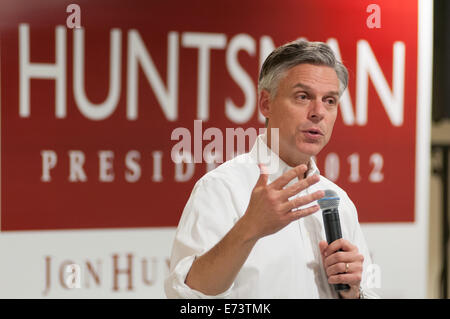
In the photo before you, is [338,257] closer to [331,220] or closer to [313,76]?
[331,220]

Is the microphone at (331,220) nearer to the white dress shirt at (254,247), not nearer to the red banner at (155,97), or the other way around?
the white dress shirt at (254,247)

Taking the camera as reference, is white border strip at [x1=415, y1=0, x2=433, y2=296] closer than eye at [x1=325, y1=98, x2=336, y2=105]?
No

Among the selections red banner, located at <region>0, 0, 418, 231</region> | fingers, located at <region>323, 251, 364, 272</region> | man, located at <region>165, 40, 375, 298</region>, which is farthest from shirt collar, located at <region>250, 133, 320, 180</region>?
red banner, located at <region>0, 0, 418, 231</region>

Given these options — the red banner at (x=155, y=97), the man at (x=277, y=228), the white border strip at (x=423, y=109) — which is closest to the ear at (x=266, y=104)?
the man at (x=277, y=228)

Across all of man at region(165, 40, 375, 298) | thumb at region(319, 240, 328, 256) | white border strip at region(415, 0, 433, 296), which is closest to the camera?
man at region(165, 40, 375, 298)

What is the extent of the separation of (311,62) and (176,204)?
35.6 inches

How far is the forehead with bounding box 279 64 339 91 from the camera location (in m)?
1.14

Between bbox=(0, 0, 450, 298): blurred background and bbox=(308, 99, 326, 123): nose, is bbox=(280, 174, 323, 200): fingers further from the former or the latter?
bbox=(0, 0, 450, 298): blurred background

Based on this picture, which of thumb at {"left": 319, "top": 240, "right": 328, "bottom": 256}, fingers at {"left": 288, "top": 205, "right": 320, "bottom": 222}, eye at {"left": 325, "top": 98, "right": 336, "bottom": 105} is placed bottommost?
thumb at {"left": 319, "top": 240, "right": 328, "bottom": 256}

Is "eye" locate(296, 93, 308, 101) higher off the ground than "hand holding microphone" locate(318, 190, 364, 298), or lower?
higher

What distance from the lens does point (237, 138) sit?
173 cm

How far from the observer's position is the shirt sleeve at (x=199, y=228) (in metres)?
1.00

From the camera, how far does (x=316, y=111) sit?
1155 mm

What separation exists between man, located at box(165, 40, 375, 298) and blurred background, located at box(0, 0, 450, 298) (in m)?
0.38
